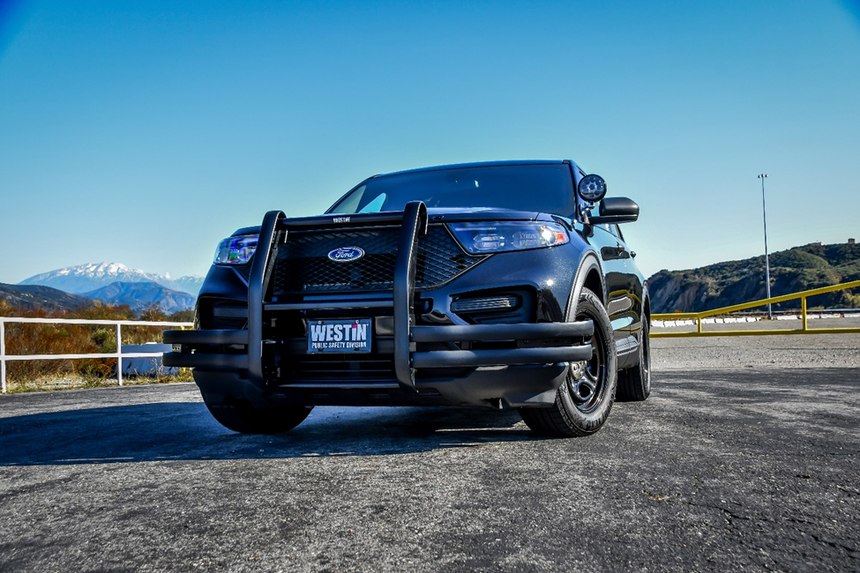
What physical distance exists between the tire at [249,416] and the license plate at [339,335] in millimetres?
524

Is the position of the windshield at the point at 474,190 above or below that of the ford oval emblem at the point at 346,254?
above

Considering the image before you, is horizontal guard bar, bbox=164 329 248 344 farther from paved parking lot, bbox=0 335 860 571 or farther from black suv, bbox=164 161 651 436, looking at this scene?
paved parking lot, bbox=0 335 860 571

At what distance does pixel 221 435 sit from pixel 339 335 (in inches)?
50.9

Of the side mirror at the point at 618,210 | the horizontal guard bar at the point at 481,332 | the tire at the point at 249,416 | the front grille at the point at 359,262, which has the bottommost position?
the tire at the point at 249,416

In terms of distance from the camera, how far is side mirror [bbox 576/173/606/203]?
4.70m

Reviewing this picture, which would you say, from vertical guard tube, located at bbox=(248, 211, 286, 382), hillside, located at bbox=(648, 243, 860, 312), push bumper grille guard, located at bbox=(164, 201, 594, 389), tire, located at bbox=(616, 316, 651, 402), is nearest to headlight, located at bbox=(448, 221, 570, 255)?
push bumper grille guard, located at bbox=(164, 201, 594, 389)

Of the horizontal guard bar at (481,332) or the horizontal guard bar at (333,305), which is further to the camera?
the horizontal guard bar at (333,305)

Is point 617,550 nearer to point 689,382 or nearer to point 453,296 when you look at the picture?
point 453,296

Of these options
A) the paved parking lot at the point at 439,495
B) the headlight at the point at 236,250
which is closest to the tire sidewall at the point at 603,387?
the paved parking lot at the point at 439,495

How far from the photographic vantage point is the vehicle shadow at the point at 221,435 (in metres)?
3.58

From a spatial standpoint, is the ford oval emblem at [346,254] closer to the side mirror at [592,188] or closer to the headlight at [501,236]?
the headlight at [501,236]

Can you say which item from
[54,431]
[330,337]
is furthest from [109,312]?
[330,337]

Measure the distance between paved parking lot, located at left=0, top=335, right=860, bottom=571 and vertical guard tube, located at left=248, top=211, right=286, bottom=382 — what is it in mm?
459

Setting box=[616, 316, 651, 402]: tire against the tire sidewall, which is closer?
the tire sidewall
